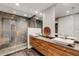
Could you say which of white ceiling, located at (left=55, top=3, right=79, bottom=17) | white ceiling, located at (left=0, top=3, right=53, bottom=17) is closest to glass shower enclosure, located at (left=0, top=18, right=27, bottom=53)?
white ceiling, located at (left=0, top=3, right=53, bottom=17)

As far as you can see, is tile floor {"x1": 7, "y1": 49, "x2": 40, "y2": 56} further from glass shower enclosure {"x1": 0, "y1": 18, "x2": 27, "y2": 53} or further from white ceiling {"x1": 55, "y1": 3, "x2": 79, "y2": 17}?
white ceiling {"x1": 55, "y1": 3, "x2": 79, "y2": 17}

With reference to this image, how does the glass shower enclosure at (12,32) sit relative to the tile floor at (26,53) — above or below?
above

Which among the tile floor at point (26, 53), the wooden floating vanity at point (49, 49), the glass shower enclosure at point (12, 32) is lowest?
the tile floor at point (26, 53)

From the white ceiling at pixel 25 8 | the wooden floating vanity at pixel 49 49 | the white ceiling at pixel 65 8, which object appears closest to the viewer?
the wooden floating vanity at pixel 49 49

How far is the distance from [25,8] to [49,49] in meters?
0.88

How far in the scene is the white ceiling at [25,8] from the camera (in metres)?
1.37

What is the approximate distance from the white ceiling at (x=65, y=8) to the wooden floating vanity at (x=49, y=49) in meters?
0.57

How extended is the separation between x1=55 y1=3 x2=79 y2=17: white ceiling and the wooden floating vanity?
57cm

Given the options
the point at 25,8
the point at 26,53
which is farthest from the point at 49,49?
the point at 25,8

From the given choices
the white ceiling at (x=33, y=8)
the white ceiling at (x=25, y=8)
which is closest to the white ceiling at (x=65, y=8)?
the white ceiling at (x=33, y=8)

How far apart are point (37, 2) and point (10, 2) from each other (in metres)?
0.49

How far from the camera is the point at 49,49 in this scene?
4.55 ft

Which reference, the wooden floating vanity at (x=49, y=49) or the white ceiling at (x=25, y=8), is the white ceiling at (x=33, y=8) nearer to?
the white ceiling at (x=25, y=8)

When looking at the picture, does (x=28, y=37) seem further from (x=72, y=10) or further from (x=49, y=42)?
(x=72, y=10)
